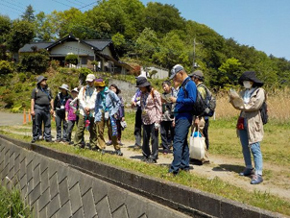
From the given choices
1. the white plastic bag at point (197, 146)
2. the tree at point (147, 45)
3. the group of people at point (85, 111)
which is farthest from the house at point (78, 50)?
the white plastic bag at point (197, 146)

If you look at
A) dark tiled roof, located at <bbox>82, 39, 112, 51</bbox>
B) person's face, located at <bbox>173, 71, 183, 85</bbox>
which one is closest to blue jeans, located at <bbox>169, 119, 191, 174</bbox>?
person's face, located at <bbox>173, 71, 183, 85</bbox>

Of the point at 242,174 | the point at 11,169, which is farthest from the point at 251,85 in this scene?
the point at 11,169

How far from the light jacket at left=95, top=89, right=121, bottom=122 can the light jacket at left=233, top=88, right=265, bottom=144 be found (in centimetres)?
323

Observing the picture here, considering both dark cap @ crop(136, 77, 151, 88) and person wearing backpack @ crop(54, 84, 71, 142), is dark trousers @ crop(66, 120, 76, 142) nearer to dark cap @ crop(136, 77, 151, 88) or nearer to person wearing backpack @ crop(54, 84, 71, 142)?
person wearing backpack @ crop(54, 84, 71, 142)

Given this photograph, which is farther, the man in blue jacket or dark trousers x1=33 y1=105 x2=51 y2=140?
dark trousers x1=33 y1=105 x2=51 y2=140

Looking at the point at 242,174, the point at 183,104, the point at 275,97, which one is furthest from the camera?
the point at 275,97

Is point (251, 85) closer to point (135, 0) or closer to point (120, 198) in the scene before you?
point (120, 198)

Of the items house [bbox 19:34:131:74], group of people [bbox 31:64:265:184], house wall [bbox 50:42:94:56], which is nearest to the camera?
group of people [bbox 31:64:265:184]

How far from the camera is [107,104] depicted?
7.41 meters

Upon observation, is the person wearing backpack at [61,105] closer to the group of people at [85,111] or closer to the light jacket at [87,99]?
the group of people at [85,111]

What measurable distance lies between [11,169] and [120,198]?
5.17 meters

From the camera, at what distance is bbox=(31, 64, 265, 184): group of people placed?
5199mm

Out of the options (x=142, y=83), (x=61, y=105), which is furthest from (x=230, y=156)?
(x=61, y=105)

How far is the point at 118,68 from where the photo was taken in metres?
55.2
